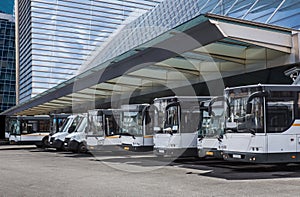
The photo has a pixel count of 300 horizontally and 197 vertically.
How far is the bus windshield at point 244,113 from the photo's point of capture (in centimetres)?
1266

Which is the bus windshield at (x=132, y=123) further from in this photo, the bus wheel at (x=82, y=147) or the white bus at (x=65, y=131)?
the white bus at (x=65, y=131)

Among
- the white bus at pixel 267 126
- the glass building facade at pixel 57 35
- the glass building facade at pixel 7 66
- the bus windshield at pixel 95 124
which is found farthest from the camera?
the glass building facade at pixel 57 35

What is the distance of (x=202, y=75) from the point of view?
73.8 feet

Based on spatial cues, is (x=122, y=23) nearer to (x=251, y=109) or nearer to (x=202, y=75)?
(x=202, y=75)

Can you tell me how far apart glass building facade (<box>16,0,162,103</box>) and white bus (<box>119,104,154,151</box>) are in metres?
65.3

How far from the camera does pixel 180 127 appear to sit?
1695 cm

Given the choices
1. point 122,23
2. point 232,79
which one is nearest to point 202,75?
point 232,79

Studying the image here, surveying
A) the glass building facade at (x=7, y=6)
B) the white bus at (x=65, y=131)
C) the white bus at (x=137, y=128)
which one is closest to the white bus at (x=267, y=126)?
the white bus at (x=137, y=128)

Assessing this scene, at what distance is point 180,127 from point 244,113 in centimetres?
435

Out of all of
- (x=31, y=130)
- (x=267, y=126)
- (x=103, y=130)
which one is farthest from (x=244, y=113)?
(x=31, y=130)

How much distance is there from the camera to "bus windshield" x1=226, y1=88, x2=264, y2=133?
498 inches

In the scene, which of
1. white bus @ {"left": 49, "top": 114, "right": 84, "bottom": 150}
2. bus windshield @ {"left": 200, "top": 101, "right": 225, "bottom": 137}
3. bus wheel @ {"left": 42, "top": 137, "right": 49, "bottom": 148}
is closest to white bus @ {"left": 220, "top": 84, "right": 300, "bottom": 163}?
bus windshield @ {"left": 200, "top": 101, "right": 225, "bottom": 137}

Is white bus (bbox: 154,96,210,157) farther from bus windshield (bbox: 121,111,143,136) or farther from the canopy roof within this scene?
bus windshield (bbox: 121,111,143,136)

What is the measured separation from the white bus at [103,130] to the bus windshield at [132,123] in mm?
827
